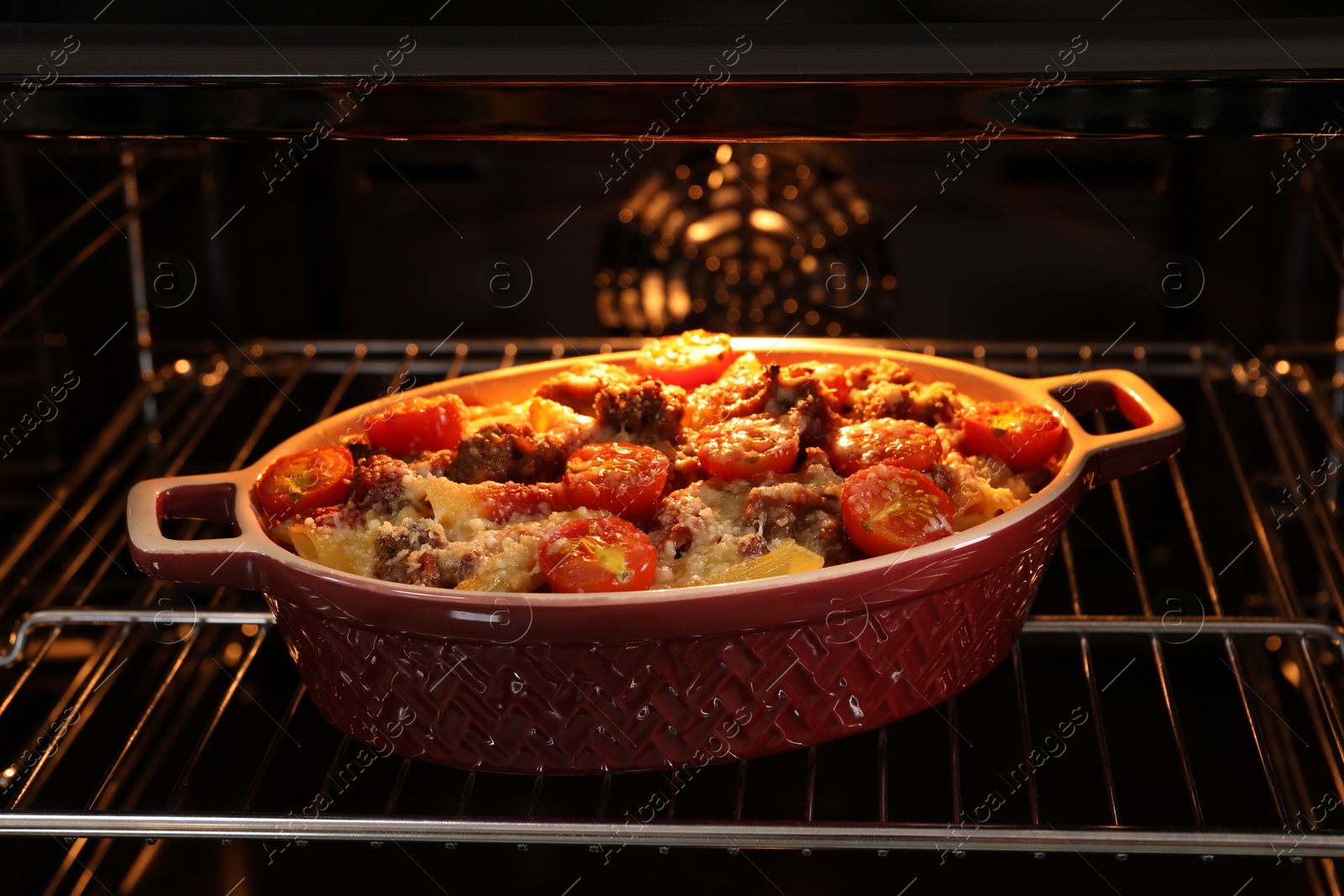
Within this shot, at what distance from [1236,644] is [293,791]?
33.5 inches

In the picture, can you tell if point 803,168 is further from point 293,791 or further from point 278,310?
point 293,791

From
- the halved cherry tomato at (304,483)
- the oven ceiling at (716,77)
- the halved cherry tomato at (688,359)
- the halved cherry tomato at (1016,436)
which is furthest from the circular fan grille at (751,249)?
the oven ceiling at (716,77)

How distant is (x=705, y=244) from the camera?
138 centimetres

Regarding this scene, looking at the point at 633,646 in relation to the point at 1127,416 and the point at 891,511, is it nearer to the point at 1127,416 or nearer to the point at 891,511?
the point at 891,511

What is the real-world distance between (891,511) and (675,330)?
0.62 m

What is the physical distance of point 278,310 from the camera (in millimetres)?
1464

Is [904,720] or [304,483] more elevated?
[304,483]

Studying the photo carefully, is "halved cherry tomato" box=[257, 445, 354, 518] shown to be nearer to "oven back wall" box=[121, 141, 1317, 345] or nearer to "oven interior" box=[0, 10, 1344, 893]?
"oven interior" box=[0, 10, 1344, 893]

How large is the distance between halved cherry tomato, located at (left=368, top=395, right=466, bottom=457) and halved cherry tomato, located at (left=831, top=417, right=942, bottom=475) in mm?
296

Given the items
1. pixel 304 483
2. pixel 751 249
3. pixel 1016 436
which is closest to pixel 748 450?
pixel 1016 436

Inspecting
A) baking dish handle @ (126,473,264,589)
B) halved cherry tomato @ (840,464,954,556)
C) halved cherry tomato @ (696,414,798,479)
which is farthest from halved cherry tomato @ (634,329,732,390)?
baking dish handle @ (126,473,264,589)

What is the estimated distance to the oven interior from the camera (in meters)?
1.02

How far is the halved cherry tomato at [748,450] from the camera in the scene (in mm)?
920

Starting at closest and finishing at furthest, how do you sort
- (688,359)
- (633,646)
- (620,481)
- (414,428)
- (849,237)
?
(633,646)
(620,481)
(414,428)
(688,359)
(849,237)
